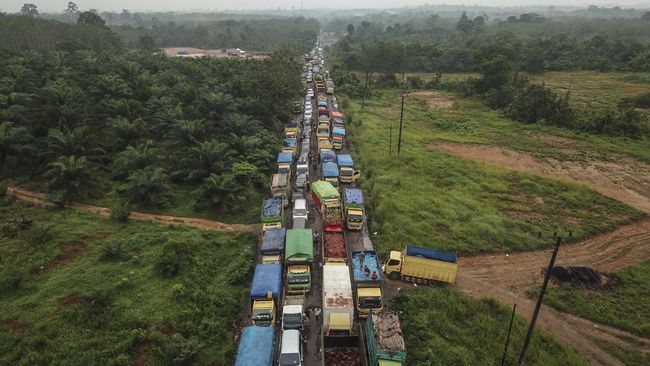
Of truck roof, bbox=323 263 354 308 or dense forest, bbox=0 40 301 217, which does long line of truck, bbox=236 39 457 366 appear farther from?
dense forest, bbox=0 40 301 217

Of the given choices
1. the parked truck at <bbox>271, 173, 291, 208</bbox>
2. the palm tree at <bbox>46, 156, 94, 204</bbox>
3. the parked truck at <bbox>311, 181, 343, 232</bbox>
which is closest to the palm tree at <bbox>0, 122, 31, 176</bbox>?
the palm tree at <bbox>46, 156, 94, 204</bbox>

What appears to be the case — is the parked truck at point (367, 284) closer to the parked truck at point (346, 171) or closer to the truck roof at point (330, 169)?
the truck roof at point (330, 169)

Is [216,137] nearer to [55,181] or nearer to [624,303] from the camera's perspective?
[55,181]

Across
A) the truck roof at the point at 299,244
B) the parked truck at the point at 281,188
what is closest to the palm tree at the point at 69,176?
the parked truck at the point at 281,188

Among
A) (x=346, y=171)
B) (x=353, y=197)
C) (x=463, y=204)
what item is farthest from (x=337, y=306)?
(x=463, y=204)

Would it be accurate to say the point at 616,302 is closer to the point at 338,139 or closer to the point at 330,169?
the point at 330,169

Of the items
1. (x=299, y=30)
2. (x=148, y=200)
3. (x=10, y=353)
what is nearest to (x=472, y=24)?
(x=299, y=30)

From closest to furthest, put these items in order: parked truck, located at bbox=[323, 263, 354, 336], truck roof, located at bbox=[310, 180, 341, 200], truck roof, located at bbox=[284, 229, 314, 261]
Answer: parked truck, located at bbox=[323, 263, 354, 336] → truck roof, located at bbox=[284, 229, 314, 261] → truck roof, located at bbox=[310, 180, 341, 200]
